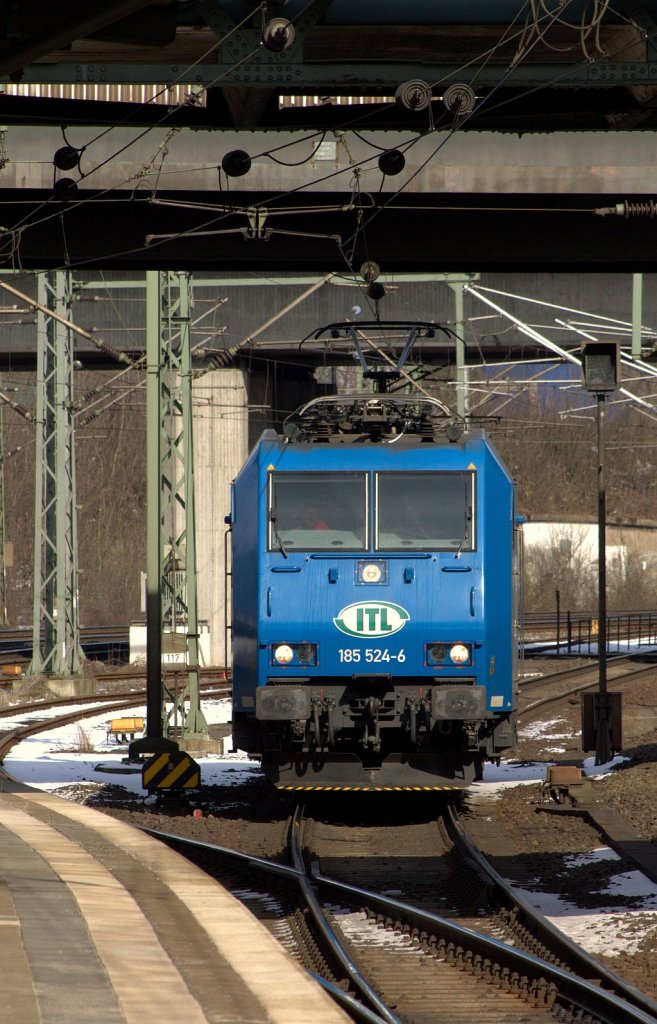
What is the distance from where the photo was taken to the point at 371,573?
13547 millimetres

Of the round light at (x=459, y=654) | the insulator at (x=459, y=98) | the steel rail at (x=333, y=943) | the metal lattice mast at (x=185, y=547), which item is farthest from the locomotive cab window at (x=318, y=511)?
the metal lattice mast at (x=185, y=547)

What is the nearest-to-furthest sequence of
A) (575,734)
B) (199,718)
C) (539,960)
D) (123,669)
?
(539,960)
(199,718)
(575,734)
(123,669)

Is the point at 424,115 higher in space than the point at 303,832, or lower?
higher

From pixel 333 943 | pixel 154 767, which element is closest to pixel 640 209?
pixel 333 943

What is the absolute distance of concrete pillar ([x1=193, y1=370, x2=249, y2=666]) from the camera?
3656cm

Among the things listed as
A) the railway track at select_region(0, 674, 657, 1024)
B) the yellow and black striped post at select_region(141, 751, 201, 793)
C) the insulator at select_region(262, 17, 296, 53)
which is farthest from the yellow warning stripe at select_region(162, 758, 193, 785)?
the insulator at select_region(262, 17, 296, 53)

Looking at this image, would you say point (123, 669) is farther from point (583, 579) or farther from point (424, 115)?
point (583, 579)

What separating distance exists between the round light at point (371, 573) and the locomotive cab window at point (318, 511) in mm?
235

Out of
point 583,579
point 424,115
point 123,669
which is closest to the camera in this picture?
point 424,115

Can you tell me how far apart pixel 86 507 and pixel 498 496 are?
67.3 meters

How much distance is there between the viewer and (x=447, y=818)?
14.2 metres

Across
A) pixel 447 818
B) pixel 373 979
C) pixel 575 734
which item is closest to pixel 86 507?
pixel 575 734

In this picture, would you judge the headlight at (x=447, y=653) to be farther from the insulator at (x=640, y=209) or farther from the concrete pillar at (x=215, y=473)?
the concrete pillar at (x=215, y=473)

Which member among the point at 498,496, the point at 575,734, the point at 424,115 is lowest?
the point at 575,734
